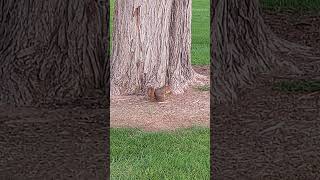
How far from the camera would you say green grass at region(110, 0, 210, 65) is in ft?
41.1

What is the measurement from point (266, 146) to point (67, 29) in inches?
96.9

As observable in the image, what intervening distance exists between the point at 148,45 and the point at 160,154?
222cm

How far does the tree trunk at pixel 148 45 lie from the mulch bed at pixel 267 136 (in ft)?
3.52

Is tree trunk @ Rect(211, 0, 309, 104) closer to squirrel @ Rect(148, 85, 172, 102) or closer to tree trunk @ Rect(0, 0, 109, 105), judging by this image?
squirrel @ Rect(148, 85, 172, 102)

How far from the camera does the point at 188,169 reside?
259 inches

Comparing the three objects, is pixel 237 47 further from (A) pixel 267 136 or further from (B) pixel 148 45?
(A) pixel 267 136

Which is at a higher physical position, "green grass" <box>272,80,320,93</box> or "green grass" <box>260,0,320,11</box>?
"green grass" <box>260,0,320,11</box>

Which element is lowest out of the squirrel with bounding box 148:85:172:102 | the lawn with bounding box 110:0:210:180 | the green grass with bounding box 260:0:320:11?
the lawn with bounding box 110:0:210:180

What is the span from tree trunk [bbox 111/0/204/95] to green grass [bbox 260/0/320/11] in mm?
6733

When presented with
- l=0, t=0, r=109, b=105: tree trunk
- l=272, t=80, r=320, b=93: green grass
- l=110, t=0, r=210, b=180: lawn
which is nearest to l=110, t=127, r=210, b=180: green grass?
l=110, t=0, r=210, b=180: lawn

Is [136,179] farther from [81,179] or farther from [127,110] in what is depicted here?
[127,110]

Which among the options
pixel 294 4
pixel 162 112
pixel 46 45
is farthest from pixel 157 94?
pixel 294 4

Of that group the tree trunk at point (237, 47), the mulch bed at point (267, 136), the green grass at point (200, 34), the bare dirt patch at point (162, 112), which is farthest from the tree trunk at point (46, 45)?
the green grass at point (200, 34)

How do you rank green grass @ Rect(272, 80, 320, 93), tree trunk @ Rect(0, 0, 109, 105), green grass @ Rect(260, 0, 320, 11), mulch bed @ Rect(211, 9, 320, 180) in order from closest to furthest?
mulch bed @ Rect(211, 9, 320, 180) < tree trunk @ Rect(0, 0, 109, 105) < green grass @ Rect(272, 80, 320, 93) < green grass @ Rect(260, 0, 320, 11)
